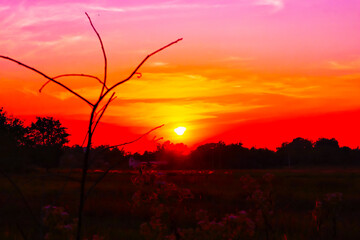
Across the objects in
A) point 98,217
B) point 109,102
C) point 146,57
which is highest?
point 146,57

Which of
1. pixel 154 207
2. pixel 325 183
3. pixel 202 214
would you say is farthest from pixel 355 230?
pixel 325 183

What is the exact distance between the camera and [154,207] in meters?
5.70

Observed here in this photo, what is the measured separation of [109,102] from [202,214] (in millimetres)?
5316

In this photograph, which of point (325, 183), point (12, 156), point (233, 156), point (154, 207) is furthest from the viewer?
point (233, 156)

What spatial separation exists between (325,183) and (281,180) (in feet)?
11.7

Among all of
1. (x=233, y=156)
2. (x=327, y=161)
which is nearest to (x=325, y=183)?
(x=233, y=156)

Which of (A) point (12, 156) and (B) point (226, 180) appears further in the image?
(A) point (12, 156)

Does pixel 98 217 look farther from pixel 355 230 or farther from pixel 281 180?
pixel 281 180

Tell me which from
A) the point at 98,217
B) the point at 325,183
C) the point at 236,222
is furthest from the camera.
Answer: the point at 325,183

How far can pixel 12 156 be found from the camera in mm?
59656

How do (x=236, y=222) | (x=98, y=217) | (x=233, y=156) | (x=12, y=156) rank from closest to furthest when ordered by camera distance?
(x=236, y=222), (x=98, y=217), (x=12, y=156), (x=233, y=156)

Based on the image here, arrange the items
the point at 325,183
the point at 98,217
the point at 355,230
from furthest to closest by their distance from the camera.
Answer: the point at 325,183, the point at 98,217, the point at 355,230

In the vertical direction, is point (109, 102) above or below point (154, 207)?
above

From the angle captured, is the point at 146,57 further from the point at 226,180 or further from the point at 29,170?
the point at 29,170
